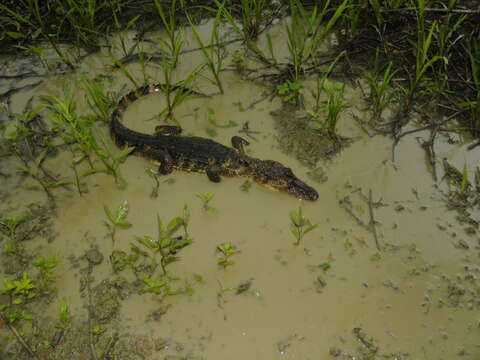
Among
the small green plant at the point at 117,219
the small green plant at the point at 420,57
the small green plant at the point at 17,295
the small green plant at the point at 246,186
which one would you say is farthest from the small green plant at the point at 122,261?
the small green plant at the point at 420,57

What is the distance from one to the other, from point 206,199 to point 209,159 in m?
0.54

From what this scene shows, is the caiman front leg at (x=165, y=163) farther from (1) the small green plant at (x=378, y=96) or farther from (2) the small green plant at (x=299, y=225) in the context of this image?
(1) the small green plant at (x=378, y=96)

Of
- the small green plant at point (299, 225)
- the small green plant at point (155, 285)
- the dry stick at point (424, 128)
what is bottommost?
the small green plant at point (155, 285)

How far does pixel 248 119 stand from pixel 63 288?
8.69 feet

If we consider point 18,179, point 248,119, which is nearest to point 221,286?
point 248,119

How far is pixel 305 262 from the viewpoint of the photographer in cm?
324

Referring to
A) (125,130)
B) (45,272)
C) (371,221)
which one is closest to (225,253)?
(371,221)

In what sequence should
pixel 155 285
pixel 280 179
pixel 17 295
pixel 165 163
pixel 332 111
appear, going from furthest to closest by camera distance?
1. pixel 165 163
2. pixel 332 111
3. pixel 280 179
4. pixel 17 295
5. pixel 155 285

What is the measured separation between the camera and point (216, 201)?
12.3ft

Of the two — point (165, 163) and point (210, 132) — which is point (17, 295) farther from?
point (210, 132)

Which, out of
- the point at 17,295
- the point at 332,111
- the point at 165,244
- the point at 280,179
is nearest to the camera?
the point at 17,295

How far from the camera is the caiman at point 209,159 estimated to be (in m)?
3.73

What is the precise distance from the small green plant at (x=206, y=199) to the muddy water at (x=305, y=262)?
45mm

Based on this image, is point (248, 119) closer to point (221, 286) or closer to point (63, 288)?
point (221, 286)
